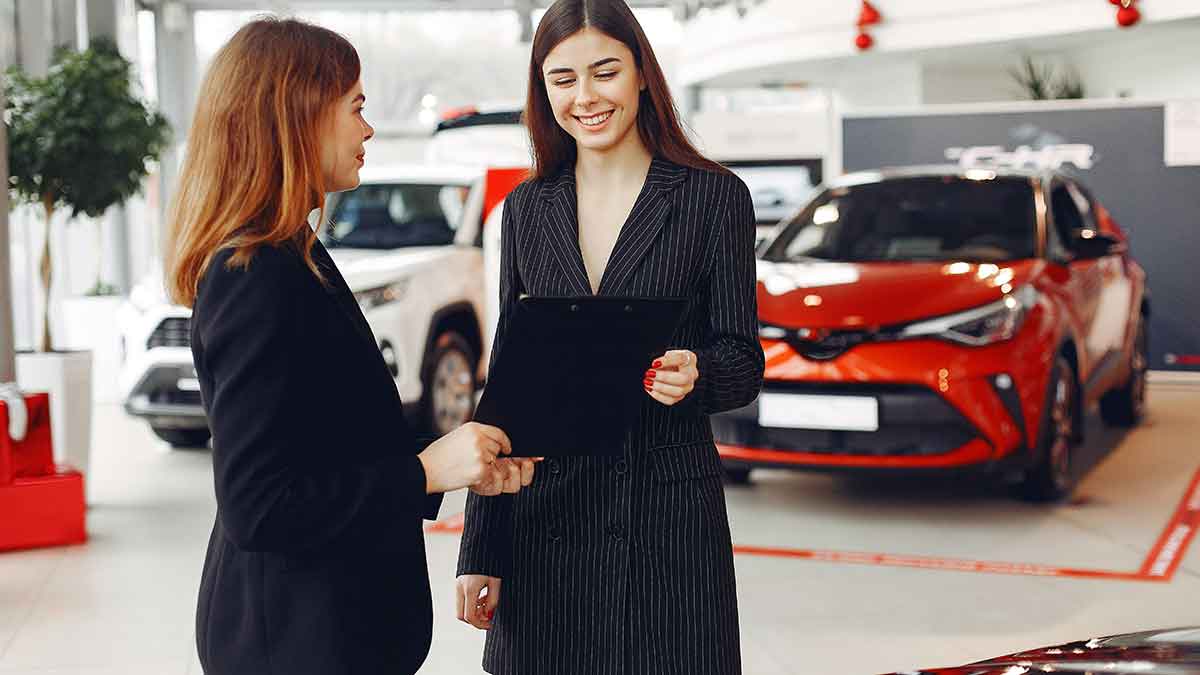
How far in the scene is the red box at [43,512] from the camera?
5453 millimetres

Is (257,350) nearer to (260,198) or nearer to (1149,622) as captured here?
(260,198)

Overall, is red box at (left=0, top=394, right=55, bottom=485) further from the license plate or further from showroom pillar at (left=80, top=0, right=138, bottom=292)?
showroom pillar at (left=80, top=0, right=138, bottom=292)

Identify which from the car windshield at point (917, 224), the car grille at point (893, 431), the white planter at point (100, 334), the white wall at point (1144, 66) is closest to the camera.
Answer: the car grille at point (893, 431)

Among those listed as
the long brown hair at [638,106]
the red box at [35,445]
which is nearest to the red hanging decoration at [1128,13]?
the red box at [35,445]

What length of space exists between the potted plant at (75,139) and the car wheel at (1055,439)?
4.14 m

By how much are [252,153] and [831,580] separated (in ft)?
12.2

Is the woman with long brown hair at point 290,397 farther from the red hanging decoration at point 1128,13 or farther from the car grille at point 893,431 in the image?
the red hanging decoration at point 1128,13

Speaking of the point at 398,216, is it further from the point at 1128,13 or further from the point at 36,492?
the point at 1128,13

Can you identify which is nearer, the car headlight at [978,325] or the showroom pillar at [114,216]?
the car headlight at [978,325]

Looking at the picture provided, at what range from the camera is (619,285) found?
1.94 meters

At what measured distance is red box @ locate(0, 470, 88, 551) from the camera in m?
5.45

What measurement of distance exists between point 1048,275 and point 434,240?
3.43m

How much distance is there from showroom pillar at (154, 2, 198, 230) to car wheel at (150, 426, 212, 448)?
329 inches

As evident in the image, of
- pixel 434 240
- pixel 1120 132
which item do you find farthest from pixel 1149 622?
pixel 1120 132
